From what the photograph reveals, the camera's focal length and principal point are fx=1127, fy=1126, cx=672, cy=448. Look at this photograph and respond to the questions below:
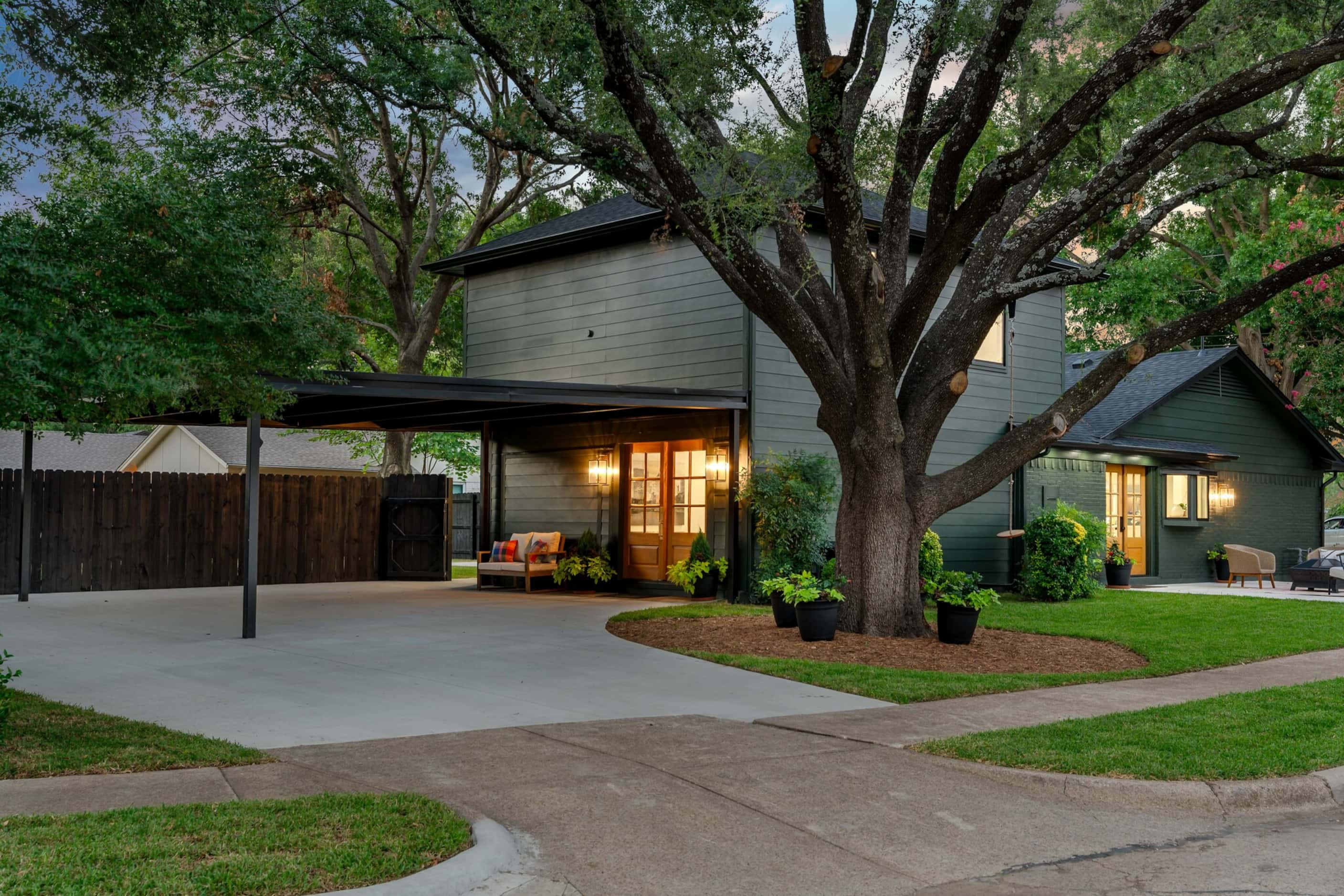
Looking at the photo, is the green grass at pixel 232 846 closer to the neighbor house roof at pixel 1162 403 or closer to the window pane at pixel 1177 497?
the neighbor house roof at pixel 1162 403

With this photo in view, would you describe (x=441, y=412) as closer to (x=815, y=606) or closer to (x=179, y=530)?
(x=179, y=530)

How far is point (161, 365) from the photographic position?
5.71 m

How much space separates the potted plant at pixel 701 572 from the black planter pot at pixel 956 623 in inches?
185

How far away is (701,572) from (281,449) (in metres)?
23.1

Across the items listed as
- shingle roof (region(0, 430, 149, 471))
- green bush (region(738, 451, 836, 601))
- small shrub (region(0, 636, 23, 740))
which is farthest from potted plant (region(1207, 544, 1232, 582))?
shingle roof (region(0, 430, 149, 471))

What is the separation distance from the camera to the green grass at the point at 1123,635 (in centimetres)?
912

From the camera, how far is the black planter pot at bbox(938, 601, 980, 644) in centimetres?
1120

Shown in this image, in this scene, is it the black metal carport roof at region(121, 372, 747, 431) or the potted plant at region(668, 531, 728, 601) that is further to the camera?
the potted plant at region(668, 531, 728, 601)

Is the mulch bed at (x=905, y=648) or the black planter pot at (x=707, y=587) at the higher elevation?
the black planter pot at (x=707, y=587)

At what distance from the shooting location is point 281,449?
3497cm

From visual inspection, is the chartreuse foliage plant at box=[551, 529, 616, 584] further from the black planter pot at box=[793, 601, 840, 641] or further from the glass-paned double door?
the black planter pot at box=[793, 601, 840, 641]

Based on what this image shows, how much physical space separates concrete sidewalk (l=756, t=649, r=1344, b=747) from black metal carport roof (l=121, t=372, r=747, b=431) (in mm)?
5476

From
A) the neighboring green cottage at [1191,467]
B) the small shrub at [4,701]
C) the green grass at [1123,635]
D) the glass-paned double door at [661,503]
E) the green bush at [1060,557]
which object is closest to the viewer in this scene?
the small shrub at [4,701]

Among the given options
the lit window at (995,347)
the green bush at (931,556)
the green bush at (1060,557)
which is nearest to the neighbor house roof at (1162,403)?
the lit window at (995,347)
